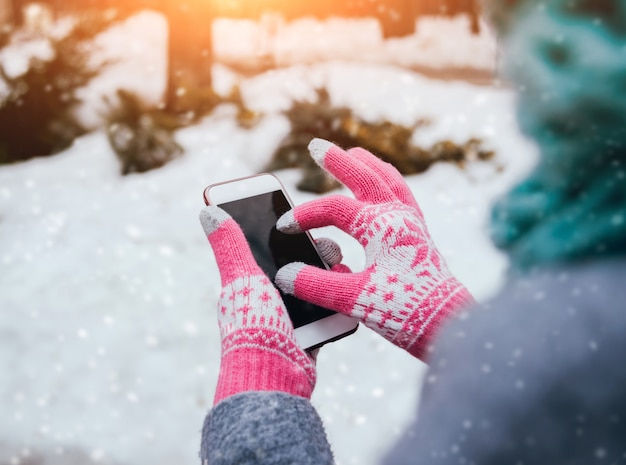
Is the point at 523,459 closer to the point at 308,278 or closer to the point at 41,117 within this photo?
the point at 308,278

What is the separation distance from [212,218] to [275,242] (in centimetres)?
10

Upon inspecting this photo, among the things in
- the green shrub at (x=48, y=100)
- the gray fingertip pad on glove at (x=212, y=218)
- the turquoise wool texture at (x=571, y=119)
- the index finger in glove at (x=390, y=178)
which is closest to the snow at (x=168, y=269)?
the green shrub at (x=48, y=100)

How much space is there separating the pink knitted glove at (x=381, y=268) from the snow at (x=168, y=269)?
332mm

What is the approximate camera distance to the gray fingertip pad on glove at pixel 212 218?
2.22ft

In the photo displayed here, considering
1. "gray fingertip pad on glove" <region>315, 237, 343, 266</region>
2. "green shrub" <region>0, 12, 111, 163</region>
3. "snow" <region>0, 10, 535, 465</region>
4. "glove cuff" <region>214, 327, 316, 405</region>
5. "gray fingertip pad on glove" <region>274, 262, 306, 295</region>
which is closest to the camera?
"glove cuff" <region>214, 327, 316, 405</region>

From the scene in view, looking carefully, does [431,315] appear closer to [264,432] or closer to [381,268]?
[381,268]

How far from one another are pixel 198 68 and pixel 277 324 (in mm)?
1180

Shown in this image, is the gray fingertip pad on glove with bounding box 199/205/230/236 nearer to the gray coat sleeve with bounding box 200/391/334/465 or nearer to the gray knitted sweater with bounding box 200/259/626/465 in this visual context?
the gray coat sleeve with bounding box 200/391/334/465

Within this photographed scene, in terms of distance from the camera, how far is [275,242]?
0.73 meters

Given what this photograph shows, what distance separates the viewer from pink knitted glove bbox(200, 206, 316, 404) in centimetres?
52

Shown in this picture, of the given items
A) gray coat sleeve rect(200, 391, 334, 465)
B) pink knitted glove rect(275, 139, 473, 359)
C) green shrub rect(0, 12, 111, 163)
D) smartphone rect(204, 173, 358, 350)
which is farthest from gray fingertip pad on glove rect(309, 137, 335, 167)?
green shrub rect(0, 12, 111, 163)

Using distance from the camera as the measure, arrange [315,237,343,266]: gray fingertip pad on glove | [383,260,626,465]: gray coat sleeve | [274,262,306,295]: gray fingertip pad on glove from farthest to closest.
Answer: [315,237,343,266]: gray fingertip pad on glove
[274,262,306,295]: gray fingertip pad on glove
[383,260,626,465]: gray coat sleeve

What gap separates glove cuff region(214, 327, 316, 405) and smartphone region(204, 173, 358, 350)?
0.06 m

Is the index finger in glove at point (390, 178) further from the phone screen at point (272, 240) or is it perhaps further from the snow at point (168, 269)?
the snow at point (168, 269)
